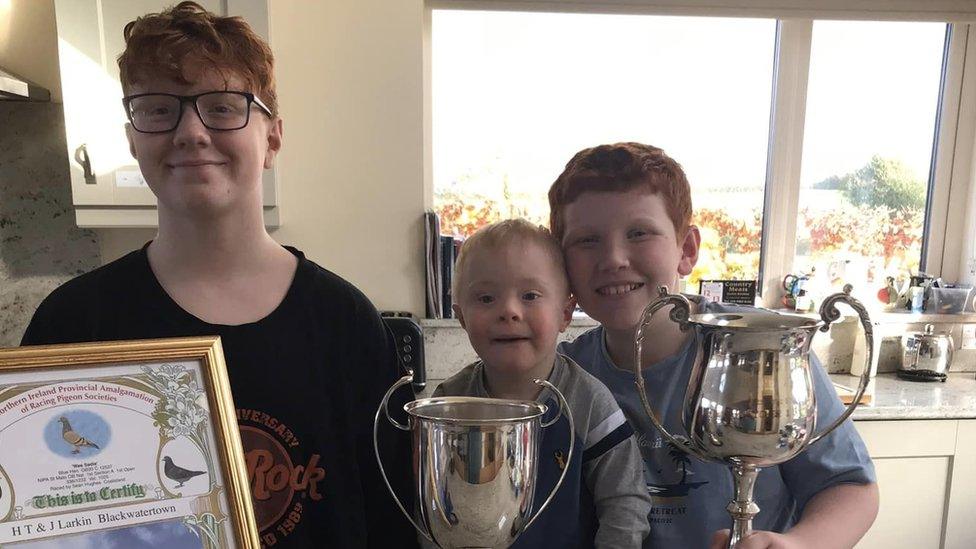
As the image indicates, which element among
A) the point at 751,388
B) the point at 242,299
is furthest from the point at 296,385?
the point at 751,388

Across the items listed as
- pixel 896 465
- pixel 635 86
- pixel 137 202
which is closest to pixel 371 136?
pixel 137 202

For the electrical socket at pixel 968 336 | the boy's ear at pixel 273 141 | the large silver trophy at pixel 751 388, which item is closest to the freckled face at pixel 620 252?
the large silver trophy at pixel 751 388

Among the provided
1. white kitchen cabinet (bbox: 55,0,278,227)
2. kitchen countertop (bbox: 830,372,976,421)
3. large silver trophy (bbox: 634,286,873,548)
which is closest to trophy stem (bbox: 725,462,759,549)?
large silver trophy (bbox: 634,286,873,548)

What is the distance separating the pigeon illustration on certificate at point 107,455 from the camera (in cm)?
54

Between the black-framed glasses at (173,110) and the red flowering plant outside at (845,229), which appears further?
the red flowering plant outside at (845,229)

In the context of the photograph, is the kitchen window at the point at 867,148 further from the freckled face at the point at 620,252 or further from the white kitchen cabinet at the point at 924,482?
the freckled face at the point at 620,252

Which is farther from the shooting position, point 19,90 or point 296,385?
point 19,90

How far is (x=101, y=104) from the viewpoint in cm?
162

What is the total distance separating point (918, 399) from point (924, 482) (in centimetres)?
25

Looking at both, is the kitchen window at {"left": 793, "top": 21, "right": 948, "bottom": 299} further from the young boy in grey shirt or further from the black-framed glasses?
the black-framed glasses

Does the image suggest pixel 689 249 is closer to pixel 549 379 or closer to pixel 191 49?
pixel 549 379

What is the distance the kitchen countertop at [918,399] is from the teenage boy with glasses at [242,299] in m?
1.65

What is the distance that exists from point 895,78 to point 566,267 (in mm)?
2232

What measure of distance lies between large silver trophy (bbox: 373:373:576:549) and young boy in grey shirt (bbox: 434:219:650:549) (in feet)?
0.55
